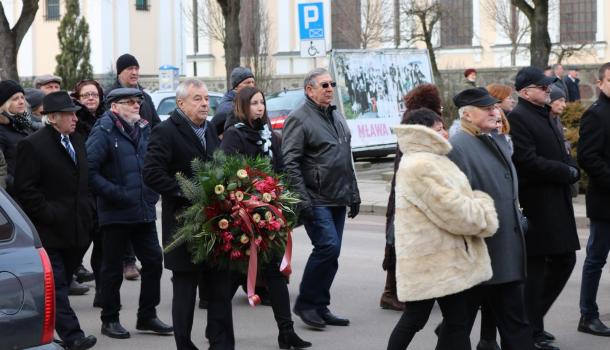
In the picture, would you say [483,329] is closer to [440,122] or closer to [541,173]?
[541,173]

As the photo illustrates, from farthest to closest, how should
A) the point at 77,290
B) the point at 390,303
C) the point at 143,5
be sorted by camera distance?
the point at 143,5, the point at 77,290, the point at 390,303

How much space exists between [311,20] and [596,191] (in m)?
10.4

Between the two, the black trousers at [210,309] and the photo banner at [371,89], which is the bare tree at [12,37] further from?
the black trousers at [210,309]

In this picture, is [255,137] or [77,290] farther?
[77,290]

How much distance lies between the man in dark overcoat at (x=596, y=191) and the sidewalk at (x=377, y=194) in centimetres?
614

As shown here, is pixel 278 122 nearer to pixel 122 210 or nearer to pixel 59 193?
pixel 122 210

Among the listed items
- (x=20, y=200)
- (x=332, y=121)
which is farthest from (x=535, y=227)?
(x=20, y=200)

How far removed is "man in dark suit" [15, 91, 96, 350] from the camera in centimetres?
810

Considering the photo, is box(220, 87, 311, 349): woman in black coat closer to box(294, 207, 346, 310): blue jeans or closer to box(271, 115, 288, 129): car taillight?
box(294, 207, 346, 310): blue jeans

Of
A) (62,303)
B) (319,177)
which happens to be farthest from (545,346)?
(62,303)

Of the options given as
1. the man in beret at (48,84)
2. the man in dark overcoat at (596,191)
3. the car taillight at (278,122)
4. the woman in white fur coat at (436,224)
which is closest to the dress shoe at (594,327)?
the man in dark overcoat at (596,191)

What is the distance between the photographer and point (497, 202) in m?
6.90

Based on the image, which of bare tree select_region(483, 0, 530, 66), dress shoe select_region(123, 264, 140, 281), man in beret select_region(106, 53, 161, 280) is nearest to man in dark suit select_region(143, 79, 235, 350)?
man in beret select_region(106, 53, 161, 280)

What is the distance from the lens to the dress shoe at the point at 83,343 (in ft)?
27.2
